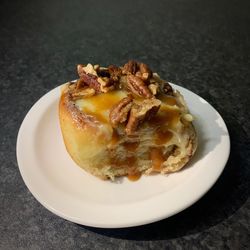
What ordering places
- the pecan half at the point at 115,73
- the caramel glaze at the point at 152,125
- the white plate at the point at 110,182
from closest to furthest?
the white plate at the point at 110,182, the caramel glaze at the point at 152,125, the pecan half at the point at 115,73

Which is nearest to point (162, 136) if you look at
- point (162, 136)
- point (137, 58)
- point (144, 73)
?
point (162, 136)

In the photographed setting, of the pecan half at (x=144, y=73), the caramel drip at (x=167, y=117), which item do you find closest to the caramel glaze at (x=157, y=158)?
the caramel drip at (x=167, y=117)

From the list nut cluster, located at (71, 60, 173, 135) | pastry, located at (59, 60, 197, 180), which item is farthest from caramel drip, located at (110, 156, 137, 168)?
nut cluster, located at (71, 60, 173, 135)

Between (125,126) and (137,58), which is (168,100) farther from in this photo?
(137,58)

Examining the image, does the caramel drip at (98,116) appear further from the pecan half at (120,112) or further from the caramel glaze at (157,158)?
the caramel glaze at (157,158)

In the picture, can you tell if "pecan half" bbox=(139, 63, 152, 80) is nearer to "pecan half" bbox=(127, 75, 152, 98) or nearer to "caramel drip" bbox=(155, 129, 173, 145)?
"pecan half" bbox=(127, 75, 152, 98)
